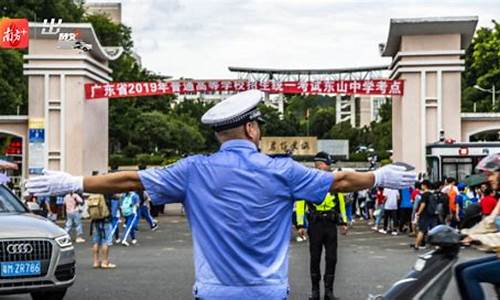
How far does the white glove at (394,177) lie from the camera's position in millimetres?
4766

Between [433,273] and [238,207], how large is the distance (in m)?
1.94

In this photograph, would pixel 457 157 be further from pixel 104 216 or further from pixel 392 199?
pixel 104 216

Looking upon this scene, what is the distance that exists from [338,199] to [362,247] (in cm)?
→ 1052

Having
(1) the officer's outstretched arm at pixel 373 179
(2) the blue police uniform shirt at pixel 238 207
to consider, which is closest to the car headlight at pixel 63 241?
(2) the blue police uniform shirt at pixel 238 207

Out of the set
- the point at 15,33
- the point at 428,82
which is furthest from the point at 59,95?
the point at 428,82

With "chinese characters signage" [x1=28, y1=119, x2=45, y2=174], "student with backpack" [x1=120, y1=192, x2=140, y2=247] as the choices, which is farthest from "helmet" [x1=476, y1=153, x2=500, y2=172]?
"chinese characters signage" [x1=28, y1=119, x2=45, y2=174]

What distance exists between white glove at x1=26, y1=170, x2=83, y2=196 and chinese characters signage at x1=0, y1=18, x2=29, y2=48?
35148mm

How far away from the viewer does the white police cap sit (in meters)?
4.63

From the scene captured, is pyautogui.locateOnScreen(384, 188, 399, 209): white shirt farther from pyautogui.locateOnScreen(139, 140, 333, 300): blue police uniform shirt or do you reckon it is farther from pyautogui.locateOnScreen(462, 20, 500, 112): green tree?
pyautogui.locateOnScreen(462, 20, 500, 112): green tree

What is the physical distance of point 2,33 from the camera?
40406 millimetres

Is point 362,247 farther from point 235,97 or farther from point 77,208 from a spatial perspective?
point 235,97

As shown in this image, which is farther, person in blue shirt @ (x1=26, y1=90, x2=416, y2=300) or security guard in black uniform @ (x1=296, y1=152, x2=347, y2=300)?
security guard in black uniform @ (x1=296, y1=152, x2=347, y2=300)

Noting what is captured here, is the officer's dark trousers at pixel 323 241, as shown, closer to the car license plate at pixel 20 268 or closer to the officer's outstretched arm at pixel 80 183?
the car license plate at pixel 20 268

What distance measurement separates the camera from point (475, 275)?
704 centimetres
